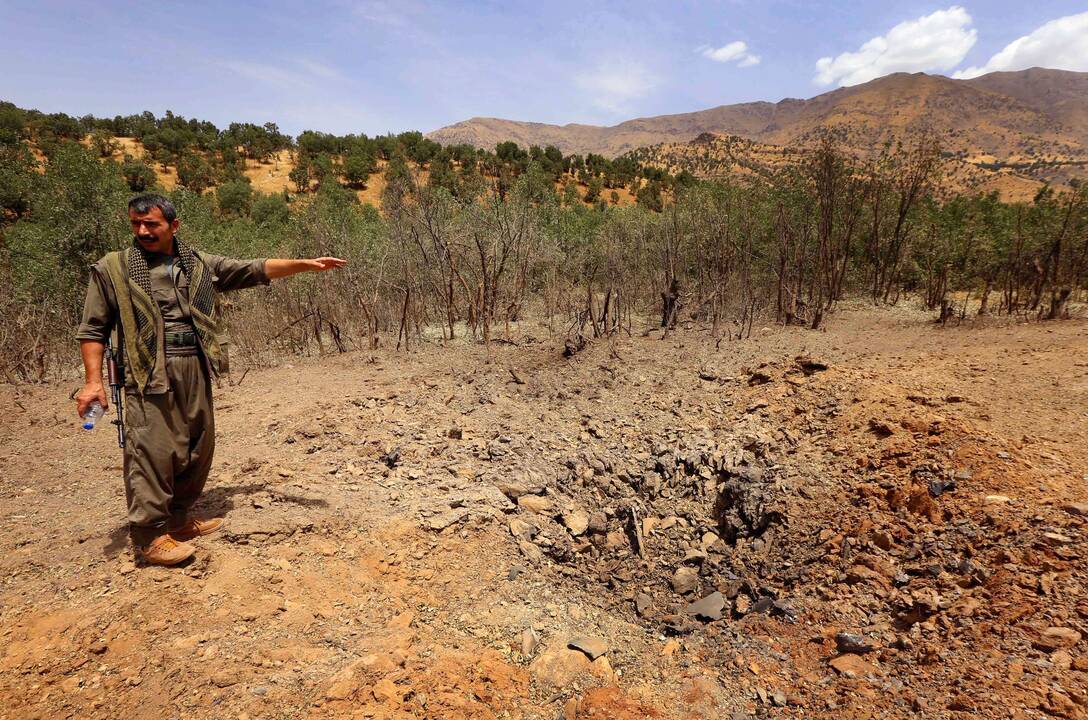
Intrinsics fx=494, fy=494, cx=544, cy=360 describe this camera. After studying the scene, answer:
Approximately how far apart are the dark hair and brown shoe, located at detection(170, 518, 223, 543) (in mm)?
1611

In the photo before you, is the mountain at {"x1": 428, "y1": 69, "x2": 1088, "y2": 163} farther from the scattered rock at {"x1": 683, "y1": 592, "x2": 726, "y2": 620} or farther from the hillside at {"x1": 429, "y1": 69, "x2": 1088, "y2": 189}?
the scattered rock at {"x1": 683, "y1": 592, "x2": 726, "y2": 620}

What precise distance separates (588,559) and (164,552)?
244cm

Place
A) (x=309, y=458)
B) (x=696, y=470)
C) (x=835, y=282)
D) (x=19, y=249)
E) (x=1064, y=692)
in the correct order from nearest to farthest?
(x=1064, y=692)
(x=309, y=458)
(x=696, y=470)
(x=19, y=249)
(x=835, y=282)

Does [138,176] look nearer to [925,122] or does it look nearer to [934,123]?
[925,122]

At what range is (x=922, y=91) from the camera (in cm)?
8144

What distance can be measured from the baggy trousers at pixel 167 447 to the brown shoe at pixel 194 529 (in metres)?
0.04

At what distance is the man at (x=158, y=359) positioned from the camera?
235 cm

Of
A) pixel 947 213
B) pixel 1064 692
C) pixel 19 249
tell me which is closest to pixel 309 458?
pixel 1064 692

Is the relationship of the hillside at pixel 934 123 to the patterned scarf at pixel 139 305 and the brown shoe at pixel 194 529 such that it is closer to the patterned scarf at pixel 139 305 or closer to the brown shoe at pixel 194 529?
the patterned scarf at pixel 139 305

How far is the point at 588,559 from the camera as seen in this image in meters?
3.43

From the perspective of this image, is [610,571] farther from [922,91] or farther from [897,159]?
[922,91]

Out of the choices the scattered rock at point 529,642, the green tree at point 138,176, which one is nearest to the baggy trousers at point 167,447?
the scattered rock at point 529,642

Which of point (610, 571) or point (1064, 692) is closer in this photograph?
point (1064, 692)

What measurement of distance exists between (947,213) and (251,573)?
17.9m
